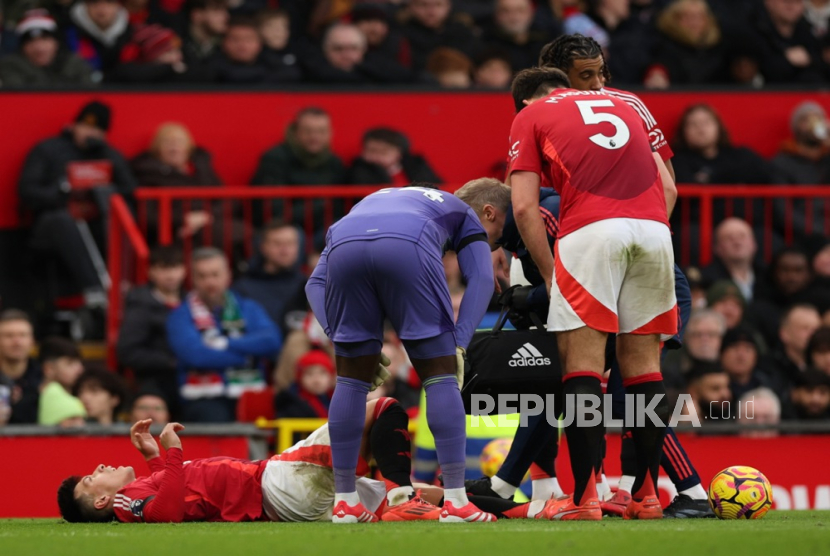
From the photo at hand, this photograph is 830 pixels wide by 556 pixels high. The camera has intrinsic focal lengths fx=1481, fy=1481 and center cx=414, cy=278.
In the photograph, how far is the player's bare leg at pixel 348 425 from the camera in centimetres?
691

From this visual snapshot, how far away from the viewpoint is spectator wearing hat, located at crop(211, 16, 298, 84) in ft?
45.3

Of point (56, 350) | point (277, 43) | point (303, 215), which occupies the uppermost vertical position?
point (277, 43)

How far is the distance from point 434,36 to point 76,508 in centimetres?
821

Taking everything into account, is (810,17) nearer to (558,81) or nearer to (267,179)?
(267,179)

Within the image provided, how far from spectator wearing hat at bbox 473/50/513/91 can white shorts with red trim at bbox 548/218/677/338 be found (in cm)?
750

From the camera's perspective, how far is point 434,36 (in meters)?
14.9

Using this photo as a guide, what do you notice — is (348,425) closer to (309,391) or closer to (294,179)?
(309,391)

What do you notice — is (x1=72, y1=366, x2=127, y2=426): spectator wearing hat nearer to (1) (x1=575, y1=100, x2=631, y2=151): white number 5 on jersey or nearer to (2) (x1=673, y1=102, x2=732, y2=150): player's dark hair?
(1) (x1=575, y1=100, x2=631, y2=151): white number 5 on jersey

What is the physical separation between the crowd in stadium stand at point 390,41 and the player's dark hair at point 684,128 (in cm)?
A: 55

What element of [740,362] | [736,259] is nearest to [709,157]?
[736,259]

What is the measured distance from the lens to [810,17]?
53.4 ft

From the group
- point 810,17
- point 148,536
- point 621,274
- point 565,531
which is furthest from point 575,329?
point 810,17

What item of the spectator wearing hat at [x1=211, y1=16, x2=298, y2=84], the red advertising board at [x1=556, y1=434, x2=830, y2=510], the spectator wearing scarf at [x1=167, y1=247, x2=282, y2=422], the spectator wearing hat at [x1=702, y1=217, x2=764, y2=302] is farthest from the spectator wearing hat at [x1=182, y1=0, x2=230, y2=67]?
the red advertising board at [x1=556, y1=434, x2=830, y2=510]

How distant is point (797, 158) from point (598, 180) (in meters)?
7.99
